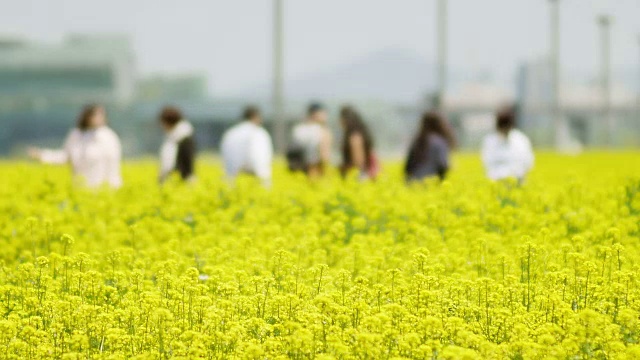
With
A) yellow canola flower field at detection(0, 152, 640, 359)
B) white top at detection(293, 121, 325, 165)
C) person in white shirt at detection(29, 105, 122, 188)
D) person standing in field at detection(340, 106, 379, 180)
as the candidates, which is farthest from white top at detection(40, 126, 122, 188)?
person standing in field at detection(340, 106, 379, 180)

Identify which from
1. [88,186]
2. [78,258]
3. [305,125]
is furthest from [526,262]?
[305,125]

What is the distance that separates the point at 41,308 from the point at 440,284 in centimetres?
213

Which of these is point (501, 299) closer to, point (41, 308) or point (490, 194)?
point (41, 308)

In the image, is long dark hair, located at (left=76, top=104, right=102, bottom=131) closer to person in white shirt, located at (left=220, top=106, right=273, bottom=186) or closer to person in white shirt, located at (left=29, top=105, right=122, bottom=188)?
person in white shirt, located at (left=29, top=105, right=122, bottom=188)

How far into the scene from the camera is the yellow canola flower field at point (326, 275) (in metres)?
5.62

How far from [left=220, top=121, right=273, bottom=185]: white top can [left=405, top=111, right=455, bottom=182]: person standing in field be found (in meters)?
1.70

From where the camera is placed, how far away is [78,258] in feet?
23.2

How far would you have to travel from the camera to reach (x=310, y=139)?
47.3 feet

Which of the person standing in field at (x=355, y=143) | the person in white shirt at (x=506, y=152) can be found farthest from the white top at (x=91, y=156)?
the person in white shirt at (x=506, y=152)

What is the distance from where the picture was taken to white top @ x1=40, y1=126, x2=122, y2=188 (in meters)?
12.5

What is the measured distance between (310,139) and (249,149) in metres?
1.09

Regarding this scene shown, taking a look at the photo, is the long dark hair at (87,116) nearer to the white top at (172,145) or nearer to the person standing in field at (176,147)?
the person standing in field at (176,147)

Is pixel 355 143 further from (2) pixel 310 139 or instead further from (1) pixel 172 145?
(1) pixel 172 145

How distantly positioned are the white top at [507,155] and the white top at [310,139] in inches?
108
